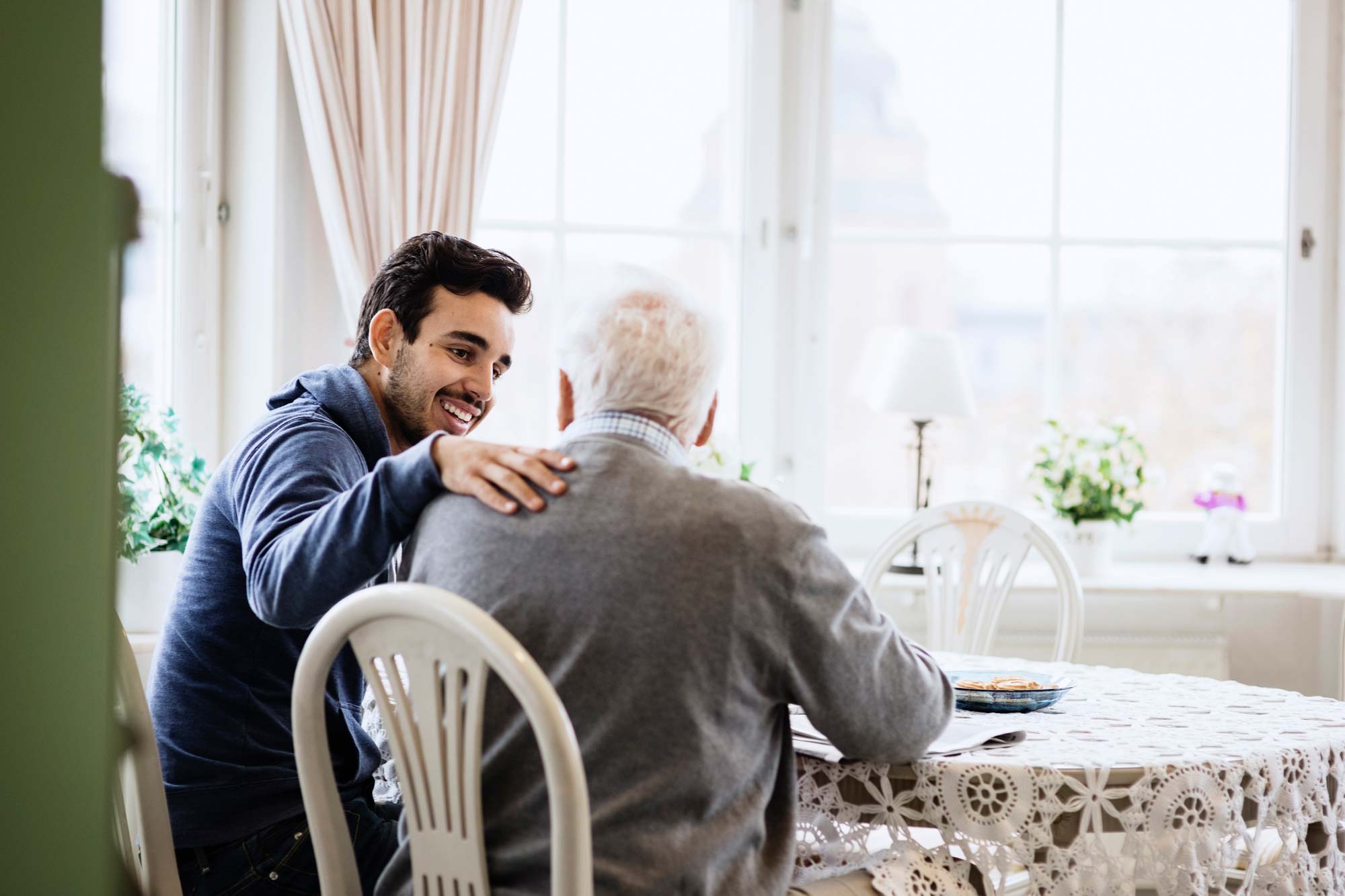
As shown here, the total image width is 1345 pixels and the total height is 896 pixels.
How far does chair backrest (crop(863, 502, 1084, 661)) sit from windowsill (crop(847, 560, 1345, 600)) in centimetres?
38

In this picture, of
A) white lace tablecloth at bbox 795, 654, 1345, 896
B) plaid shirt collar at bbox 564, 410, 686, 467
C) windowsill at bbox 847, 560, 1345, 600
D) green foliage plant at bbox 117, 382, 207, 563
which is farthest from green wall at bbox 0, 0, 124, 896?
windowsill at bbox 847, 560, 1345, 600

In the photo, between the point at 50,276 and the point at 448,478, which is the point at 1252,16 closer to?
the point at 448,478

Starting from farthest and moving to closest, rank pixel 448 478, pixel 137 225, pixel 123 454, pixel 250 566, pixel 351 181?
pixel 351 181, pixel 123 454, pixel 250 566, pixel 448 478, pixel 137 225

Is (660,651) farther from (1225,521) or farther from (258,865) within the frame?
(1225,521)

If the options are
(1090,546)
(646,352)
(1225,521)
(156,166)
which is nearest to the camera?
(646,352)

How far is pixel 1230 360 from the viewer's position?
357 cm

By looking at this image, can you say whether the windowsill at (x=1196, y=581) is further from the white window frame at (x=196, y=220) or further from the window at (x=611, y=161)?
the white window frame at (x=196, y=220)

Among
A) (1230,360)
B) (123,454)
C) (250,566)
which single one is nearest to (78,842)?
(250,566)

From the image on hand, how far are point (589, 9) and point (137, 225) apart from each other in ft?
9.59

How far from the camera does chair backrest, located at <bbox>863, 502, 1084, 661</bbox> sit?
2.53 meters

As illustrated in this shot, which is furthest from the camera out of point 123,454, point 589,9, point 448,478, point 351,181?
point 589,9

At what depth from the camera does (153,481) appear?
257cm

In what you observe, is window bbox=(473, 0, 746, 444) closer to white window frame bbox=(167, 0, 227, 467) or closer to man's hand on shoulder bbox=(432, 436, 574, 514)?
white window frame bbox=(167, 0, 227, 467)

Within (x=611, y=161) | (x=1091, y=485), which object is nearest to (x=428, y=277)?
(x=611, y=161)
